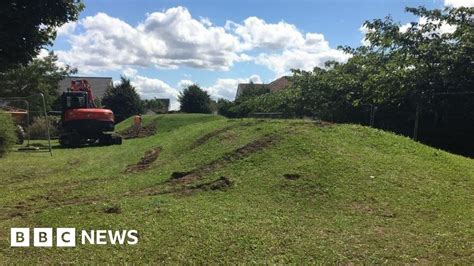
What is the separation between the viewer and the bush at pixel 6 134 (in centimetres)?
1557

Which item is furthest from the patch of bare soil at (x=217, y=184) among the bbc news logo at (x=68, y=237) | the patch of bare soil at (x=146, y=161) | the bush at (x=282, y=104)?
the bush at (x=282, y=104)

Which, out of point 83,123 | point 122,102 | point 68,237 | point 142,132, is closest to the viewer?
point 68,237

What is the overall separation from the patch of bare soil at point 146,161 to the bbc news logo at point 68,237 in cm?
586

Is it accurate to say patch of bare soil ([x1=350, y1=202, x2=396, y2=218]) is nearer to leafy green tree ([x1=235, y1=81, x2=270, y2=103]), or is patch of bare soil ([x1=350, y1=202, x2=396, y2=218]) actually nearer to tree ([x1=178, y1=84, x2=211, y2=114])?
leafy green tree ([x1=235, y1=81, x2=270, y2=103])

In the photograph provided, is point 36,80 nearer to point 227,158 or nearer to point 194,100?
point 194,100

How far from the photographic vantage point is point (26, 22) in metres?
9.92

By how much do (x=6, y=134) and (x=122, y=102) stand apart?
35618 mm

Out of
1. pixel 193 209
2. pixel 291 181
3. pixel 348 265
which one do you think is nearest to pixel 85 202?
pixel 193 209

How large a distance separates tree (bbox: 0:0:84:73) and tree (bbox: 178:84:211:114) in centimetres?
4384

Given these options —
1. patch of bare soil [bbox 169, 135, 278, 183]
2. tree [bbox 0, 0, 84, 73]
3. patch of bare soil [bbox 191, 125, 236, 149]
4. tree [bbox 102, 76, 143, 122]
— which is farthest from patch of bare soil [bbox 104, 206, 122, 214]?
tree [bbox 102, 76, 143, 122]

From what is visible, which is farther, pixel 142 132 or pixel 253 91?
pixel 253 91

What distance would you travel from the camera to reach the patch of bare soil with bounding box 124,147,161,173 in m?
12.6

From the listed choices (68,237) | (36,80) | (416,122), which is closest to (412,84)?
(416,122)

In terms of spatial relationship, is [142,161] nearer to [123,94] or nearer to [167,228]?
[167,228]
